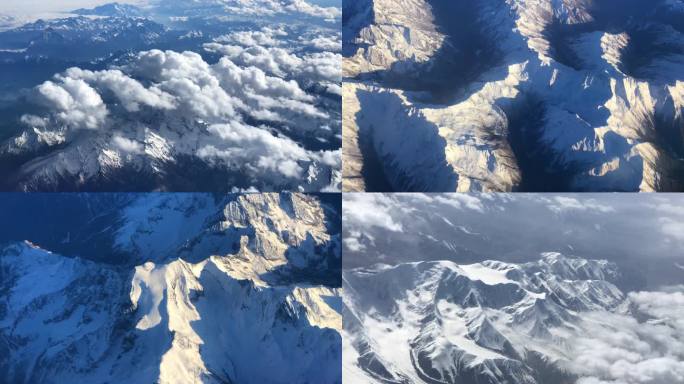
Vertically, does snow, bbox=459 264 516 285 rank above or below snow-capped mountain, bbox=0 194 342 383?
above

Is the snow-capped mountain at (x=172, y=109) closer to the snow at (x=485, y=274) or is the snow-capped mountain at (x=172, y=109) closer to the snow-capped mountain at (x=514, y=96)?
the snow-capped mountain at (x=514, y=96)

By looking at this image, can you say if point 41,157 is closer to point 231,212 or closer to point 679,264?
point 231,212

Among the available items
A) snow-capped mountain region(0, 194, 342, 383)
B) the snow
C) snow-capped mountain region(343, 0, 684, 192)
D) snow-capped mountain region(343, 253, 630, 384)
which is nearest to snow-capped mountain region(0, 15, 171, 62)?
snow-capped mountain region(343, 0, 684, 192)

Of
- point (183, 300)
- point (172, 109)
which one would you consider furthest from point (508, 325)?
point (172, 109)

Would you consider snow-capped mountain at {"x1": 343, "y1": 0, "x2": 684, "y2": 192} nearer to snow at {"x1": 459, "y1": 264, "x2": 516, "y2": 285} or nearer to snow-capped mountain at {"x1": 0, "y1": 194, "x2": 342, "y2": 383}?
snow at {"x1": 459, "y1": 264, "x2": 516, "y2": 285}

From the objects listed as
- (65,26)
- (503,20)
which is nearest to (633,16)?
(503,20)

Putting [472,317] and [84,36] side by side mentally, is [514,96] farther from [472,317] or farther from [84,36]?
[84,36]
